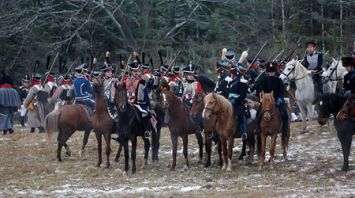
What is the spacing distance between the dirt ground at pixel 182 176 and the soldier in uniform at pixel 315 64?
4.97 ft

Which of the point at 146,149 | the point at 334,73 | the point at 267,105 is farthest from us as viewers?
the point at 334,73

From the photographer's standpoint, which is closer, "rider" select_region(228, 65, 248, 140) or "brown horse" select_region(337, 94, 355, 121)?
"brown horse" select_region(337, 94, 355, 121)

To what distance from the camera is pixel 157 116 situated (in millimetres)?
19969

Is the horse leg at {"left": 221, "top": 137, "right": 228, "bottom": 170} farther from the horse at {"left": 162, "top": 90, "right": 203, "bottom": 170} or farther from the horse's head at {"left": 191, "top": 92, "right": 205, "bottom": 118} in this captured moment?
the horse at {"left": 162, "top": 90, "right": 203, "bottom": 170}

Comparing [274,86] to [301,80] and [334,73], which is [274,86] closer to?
[301,80]

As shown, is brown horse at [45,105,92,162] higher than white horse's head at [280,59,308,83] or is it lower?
lower

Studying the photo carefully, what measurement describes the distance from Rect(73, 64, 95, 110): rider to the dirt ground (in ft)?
4.75

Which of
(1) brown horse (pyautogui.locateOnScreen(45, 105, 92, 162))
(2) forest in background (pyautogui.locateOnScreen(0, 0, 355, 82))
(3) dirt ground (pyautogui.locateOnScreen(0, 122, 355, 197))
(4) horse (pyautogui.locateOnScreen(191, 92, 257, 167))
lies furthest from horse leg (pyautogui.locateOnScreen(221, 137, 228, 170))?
→ (2) forest in background (pyautogui.locateOnScreen(0, 0, 355, 82))

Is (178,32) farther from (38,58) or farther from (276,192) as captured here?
(276,192)

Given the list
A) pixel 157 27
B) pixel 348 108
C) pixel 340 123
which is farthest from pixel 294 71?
pixel 157 27

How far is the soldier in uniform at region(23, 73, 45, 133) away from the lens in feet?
91.2

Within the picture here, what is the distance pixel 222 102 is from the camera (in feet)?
57.9

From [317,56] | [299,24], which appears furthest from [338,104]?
[299,24]

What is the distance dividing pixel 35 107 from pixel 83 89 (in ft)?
25.0
